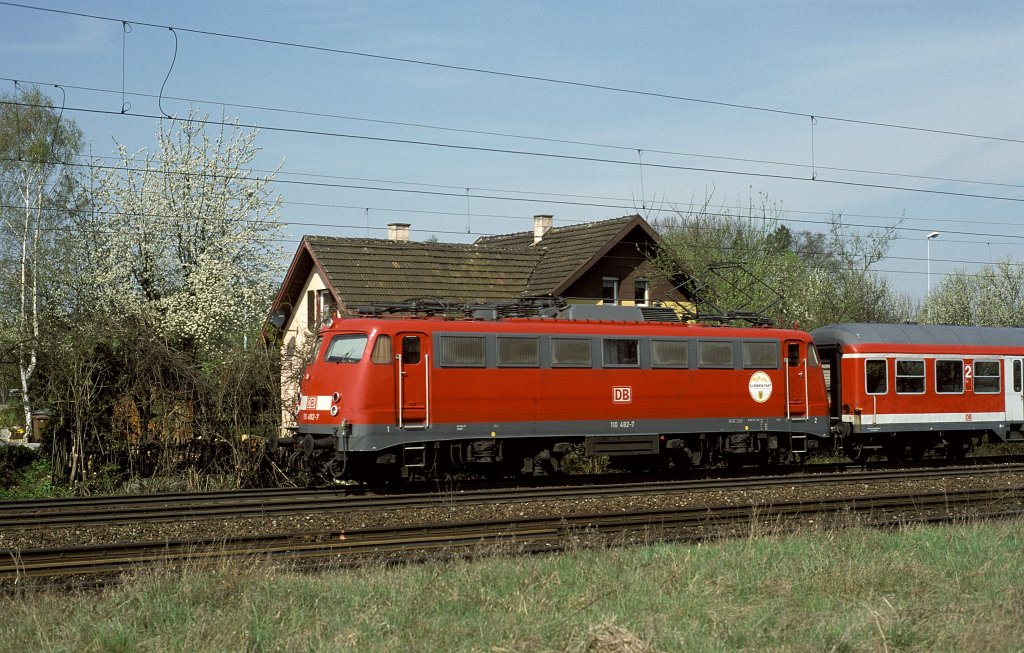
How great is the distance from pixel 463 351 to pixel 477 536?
587 centimetres

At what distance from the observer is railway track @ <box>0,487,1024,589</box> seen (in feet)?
36.0

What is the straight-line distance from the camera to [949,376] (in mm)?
24922

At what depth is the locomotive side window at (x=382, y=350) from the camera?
1764 centimetres

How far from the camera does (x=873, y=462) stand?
24.9 m

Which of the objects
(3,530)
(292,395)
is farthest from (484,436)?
(3,530)

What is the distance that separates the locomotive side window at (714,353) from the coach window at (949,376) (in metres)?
6.26

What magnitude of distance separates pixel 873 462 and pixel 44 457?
17500 millimetres

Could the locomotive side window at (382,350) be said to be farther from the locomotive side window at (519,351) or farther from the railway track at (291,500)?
the railway track at (291,500)

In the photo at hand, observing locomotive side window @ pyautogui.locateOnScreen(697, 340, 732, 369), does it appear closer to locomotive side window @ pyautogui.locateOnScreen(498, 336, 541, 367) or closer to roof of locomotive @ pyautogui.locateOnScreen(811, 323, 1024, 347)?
locomotive side window @ pyautogui.locateOnScreen(498, 336, 541, 367)

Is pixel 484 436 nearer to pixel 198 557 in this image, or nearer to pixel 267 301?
pixel 198 557

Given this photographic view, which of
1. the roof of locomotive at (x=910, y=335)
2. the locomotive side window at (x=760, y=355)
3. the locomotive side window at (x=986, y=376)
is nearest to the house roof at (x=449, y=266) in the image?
the roof of locomotive at (x=910, y=335)

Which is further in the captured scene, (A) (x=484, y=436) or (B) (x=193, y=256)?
(B) (x=193, y=256)

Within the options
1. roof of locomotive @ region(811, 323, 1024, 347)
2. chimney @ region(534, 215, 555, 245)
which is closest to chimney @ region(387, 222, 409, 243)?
chimney @ region(534, 215, 555, 245)

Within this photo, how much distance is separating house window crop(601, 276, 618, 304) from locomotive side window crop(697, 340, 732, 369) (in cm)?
1395
